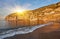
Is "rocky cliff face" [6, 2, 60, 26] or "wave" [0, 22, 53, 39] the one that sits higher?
"rocky cliff face" [6, 2, 60, 26]

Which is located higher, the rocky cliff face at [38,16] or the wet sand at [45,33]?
the rocky cliff face at [38,16]

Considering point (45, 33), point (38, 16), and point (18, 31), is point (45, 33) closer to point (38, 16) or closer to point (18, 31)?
point (38, 16)

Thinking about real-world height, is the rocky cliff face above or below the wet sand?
above

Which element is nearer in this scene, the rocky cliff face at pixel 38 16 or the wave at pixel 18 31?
the wave at pixel 18 31

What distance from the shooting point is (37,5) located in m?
3.43

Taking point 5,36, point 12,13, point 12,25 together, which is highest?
point 12,13

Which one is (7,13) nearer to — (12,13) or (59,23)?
(12,13)

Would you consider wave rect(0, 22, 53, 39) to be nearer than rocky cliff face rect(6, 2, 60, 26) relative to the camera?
Yes

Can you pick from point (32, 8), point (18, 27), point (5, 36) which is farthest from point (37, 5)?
point (5, 36)

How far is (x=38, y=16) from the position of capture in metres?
3.41

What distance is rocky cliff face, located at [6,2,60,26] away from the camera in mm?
3346

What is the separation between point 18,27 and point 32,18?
36 cm

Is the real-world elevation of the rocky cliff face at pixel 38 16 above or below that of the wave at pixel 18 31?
above

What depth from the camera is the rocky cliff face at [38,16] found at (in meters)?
3.35
